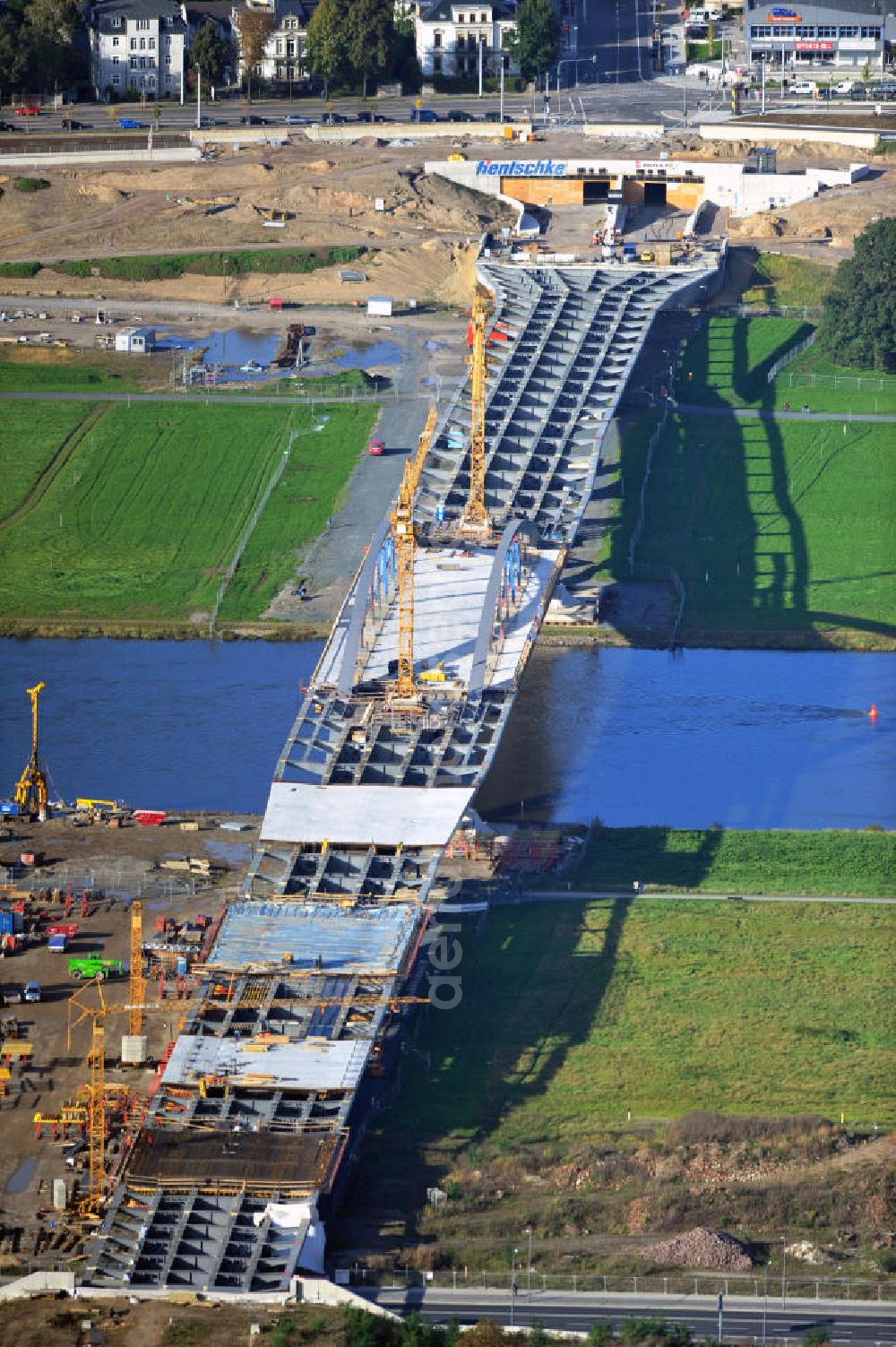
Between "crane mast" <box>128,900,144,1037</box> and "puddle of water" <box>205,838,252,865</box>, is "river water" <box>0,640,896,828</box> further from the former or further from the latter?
"crane mast" <box>128,900,144,1037</box>

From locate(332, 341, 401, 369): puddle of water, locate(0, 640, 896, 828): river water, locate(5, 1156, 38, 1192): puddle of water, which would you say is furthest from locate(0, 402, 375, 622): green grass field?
locate(5, 1156, 38, 1192): puddle of water

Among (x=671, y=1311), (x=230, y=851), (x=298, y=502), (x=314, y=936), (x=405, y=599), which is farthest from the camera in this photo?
(x=298, y=502)

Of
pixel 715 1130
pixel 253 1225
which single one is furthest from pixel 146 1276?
pixel 715 1130

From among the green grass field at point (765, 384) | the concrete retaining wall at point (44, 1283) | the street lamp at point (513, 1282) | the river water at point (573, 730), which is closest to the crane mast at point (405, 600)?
the river water at point (573, 730)

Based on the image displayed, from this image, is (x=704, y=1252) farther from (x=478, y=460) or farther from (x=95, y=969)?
(x=478, y=460)

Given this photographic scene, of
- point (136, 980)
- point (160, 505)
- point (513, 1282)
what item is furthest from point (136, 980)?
point (160, 505)

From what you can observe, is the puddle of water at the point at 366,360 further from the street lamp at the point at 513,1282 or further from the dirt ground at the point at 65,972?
the street lamp at the point at 513,1282
